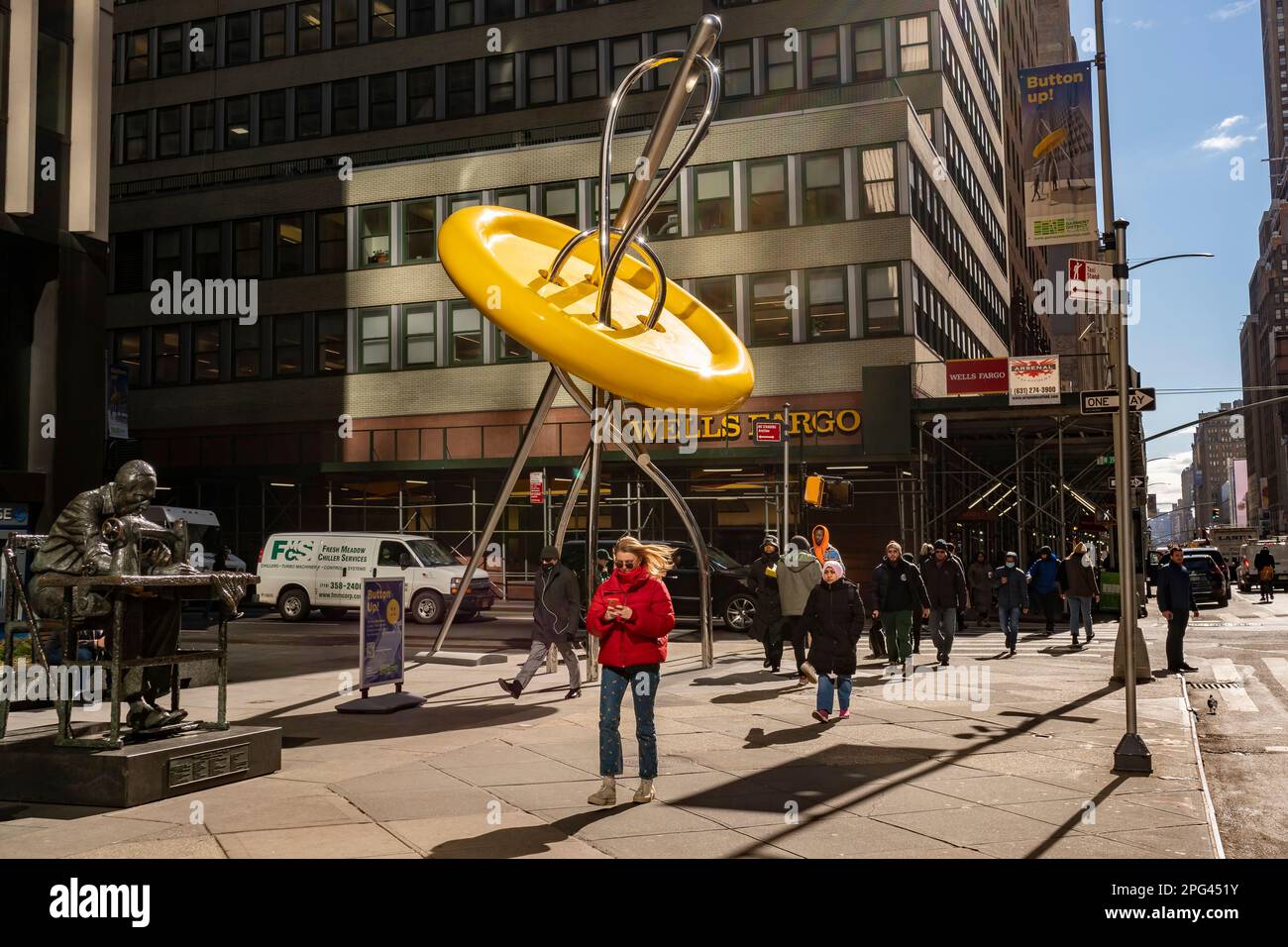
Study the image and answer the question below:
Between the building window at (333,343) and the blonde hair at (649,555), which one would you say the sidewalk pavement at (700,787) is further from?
the building window at (333,343)

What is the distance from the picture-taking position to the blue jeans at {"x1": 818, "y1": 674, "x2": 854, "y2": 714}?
12008 millimetres

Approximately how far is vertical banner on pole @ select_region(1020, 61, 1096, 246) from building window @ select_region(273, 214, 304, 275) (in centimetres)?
2798


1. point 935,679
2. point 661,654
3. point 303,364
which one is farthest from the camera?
point 303,364

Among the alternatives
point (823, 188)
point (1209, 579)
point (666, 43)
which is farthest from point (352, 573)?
point (1209, 579)

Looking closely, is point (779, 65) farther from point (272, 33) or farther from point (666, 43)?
point (272, 33)

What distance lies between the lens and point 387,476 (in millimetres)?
37312

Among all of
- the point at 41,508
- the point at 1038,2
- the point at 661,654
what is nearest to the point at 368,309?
the point at 41,508

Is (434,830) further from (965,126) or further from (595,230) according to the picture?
(965,126)

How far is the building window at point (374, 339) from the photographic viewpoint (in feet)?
127

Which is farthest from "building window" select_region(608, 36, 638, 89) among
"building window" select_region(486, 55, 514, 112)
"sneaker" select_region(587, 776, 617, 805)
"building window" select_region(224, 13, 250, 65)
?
"sneaker" select_region(587, 776, 617, 805)

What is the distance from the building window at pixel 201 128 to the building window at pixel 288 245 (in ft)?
24.0

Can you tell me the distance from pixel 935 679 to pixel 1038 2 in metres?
88.0

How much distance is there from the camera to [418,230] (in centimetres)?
3859

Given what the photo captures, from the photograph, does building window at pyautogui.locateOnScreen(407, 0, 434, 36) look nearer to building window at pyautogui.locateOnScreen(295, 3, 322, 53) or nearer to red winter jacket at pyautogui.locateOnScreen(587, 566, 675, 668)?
building window at pyautogui.locateOnScreen(295, 3, 322, 53)
